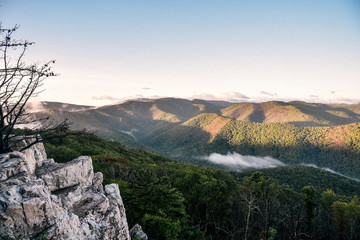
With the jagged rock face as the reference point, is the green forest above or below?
below

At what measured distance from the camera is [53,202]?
10.9m

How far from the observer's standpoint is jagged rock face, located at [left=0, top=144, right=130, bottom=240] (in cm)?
931

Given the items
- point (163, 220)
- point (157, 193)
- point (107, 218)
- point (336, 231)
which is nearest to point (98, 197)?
point (107, 218)

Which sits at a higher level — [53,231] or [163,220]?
[53,231]

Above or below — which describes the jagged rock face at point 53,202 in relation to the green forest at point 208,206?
above

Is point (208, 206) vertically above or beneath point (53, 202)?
beneath

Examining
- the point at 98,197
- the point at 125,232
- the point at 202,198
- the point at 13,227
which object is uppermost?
the point at 13,227

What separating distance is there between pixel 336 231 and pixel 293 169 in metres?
113

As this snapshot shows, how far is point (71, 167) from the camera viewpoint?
1454 cm

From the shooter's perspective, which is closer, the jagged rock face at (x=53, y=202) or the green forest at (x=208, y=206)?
the jagged rock face at (x=53, y=202)

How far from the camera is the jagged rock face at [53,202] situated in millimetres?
9312

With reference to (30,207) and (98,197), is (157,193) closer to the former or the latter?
Answer: (98,197)

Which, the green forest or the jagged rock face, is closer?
the jagged rock face

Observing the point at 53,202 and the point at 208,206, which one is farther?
the point at 208,206
